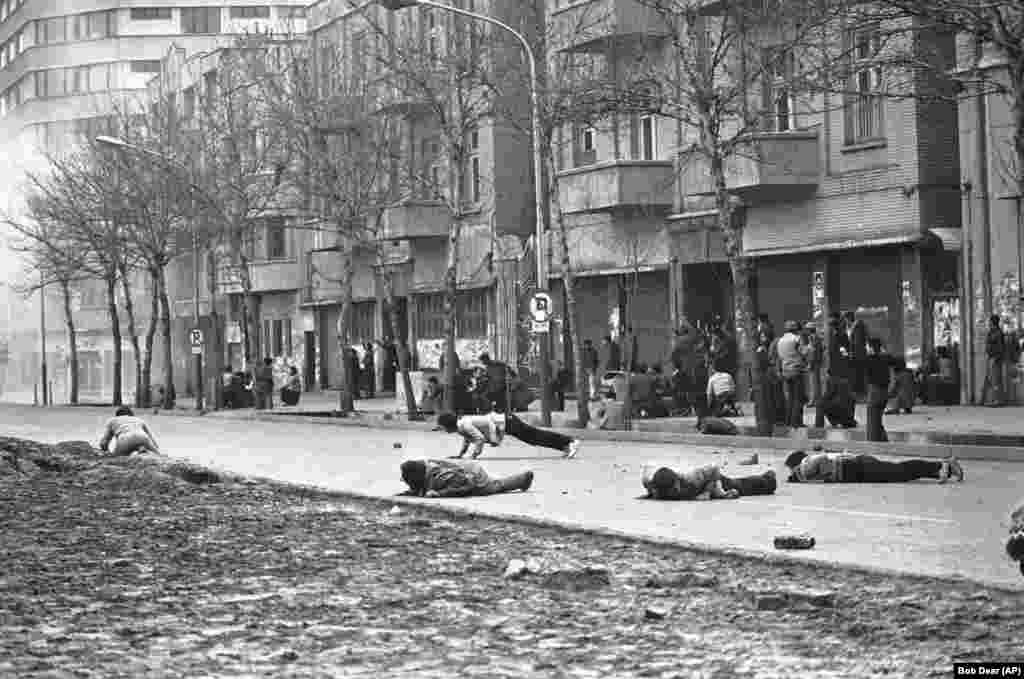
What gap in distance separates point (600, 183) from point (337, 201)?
6.45 m

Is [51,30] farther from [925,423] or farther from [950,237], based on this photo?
[925,423]

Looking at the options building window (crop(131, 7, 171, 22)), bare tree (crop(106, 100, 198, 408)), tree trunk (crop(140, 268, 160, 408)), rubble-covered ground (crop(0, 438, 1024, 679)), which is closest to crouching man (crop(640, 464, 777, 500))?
rubble-covered ground (crop(0, 438, 1024, 679))

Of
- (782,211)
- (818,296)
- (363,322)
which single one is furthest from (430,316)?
(818,296)

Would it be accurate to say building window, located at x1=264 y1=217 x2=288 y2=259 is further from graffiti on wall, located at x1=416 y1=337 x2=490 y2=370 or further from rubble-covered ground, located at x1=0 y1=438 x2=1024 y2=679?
rubble-covered ground, located at x1=0 y1=438 x2=1024 y2=679

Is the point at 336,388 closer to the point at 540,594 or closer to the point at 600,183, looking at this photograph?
the point at 600,183

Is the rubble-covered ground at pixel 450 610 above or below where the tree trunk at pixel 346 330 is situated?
below

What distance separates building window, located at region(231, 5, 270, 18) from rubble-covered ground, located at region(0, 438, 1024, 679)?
11045 cm

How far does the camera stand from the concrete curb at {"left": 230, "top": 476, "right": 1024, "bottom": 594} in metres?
11.4

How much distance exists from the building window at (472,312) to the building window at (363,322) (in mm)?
8804

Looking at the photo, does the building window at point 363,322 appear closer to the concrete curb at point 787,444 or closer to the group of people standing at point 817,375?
the concrete curb at point 787,444

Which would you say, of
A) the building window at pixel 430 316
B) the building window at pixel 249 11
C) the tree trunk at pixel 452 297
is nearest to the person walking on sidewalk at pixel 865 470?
the tree trunk at pixel 452 297

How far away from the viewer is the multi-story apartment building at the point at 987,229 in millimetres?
35438

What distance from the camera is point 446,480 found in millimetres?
19797

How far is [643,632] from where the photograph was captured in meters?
9.83
